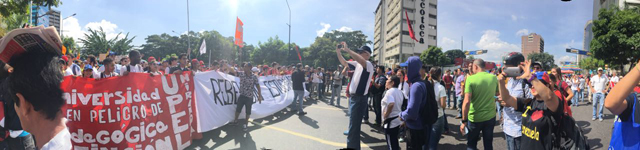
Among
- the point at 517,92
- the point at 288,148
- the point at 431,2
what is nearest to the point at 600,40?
the point at 517,92

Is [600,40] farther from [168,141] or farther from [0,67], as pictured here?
[0,67]

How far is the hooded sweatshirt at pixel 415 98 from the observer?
300 cm

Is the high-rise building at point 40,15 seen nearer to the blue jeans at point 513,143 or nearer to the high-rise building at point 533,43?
the blue jeans at point 513,143

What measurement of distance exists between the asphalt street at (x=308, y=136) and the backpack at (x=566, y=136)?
2540mm

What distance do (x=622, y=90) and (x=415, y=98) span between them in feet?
5.33

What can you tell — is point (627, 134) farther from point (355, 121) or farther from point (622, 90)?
point (355, 121)

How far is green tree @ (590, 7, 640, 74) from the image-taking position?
18.0 meters

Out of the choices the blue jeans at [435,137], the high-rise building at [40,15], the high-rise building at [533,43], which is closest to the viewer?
the blue jeans at [435,137]

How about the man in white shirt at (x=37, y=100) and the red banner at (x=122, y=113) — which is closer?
the man in white shirt at (x=37, y=100)

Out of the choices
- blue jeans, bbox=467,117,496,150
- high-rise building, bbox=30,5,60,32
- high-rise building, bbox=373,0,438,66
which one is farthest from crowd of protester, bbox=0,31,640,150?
high-rise building, bbox=373,0,438,66

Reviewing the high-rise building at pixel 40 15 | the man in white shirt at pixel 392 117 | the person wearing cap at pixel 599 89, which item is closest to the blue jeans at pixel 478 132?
the man in white shirt at pixel 392 117

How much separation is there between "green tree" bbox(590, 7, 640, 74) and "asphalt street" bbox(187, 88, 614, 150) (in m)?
16.5

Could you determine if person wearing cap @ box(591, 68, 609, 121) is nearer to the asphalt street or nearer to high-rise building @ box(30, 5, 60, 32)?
the asphalt street

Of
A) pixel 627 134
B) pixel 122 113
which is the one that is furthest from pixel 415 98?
pixel 122 113
